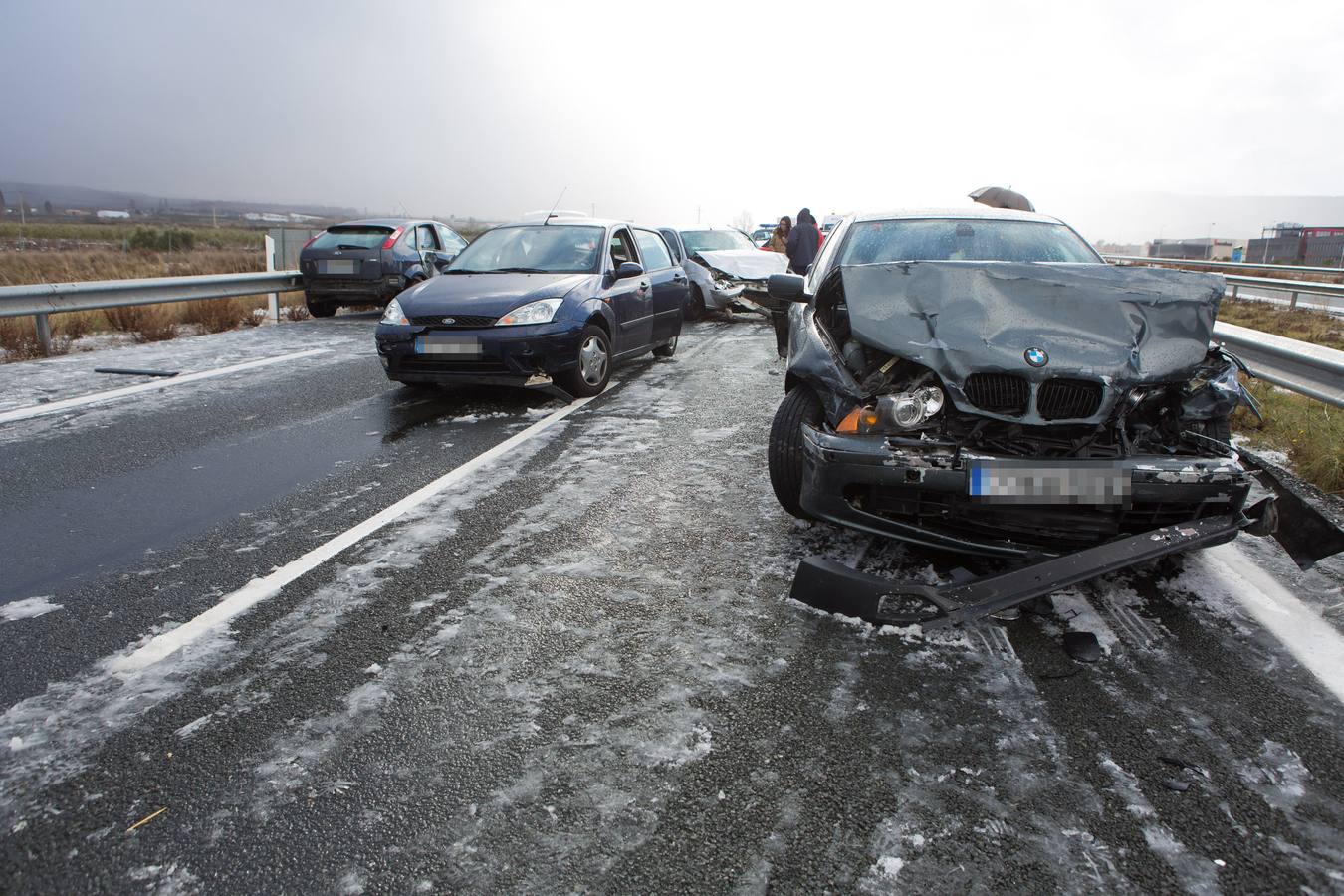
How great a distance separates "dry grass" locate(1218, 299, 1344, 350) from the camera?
504 inches

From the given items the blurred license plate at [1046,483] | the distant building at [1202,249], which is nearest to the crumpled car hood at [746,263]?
the blurred license plate at [1046,483]

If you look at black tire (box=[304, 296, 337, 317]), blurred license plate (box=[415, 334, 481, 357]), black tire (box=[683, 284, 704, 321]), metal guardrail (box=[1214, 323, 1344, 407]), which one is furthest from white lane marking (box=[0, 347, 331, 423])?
metal guardrail (box=[1214, 323, 1344, 407])

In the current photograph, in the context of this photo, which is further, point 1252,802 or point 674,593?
point 674,593

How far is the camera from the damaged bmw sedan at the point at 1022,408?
304cm

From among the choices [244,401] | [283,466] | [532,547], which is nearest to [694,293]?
[244,401]

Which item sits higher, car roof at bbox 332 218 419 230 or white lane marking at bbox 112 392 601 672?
car roof at bbox 332 218 419 230

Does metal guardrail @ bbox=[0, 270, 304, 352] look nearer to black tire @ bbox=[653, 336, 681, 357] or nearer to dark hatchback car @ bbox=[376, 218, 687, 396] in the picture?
dark hatchback car @ bbox=[376, 218, 687, 396]

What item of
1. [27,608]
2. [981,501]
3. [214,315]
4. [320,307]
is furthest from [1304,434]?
[320,307]

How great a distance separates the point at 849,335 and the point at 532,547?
5.88ft

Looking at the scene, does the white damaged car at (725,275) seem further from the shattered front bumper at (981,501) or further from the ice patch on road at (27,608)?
the ice patch on road at (27,608)

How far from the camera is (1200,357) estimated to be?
333 centimetres

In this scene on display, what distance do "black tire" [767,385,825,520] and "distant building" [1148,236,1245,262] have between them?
155ft

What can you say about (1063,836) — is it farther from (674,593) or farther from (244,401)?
(244,401)

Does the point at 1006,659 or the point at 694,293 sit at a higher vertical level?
the point at 694,293
